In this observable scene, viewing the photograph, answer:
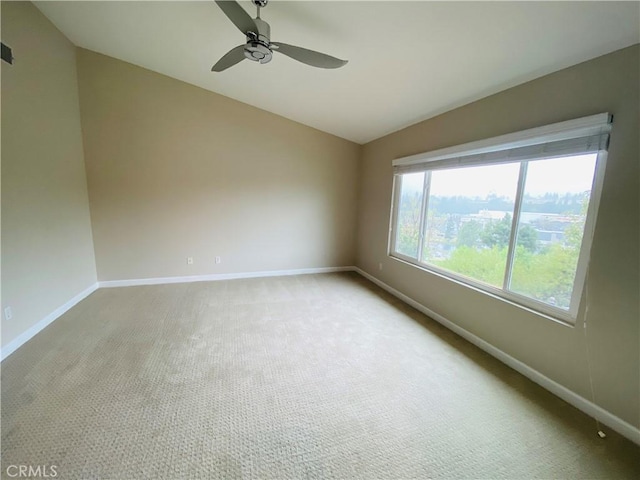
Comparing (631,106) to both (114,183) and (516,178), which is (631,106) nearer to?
(516,178)

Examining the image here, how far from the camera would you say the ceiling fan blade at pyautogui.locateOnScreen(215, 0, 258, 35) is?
1.47 m

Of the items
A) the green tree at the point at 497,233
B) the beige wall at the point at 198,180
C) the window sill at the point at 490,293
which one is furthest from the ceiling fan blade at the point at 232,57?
the window sill at the point at 490,293

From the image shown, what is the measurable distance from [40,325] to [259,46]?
134 inches

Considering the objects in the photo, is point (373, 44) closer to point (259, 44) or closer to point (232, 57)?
point (259, 44)

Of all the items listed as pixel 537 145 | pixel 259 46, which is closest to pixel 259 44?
pixel 259 46

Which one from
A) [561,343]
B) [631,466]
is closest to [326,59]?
[561,343]

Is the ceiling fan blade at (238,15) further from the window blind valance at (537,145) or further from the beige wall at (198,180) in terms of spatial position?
the beige wall at (198,180)

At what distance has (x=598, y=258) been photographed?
5.74ft

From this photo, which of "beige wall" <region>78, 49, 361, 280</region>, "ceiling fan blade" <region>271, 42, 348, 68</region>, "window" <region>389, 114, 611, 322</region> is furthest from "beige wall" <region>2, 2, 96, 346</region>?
"window" <region>389, 114, 611, 322</region>

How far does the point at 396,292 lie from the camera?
153 inches

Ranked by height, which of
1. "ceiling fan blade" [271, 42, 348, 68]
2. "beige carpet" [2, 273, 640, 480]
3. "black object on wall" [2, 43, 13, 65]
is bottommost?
"beige carpet" [2, 273, 640, 480]

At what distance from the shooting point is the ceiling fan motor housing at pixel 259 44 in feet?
5.66

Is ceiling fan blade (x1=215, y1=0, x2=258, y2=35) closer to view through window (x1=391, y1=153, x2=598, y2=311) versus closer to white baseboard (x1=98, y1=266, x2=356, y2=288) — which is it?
view through window (x1=391, y1=153, x2=598, y2=311)

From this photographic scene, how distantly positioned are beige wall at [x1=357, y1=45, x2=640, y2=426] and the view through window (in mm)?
158
